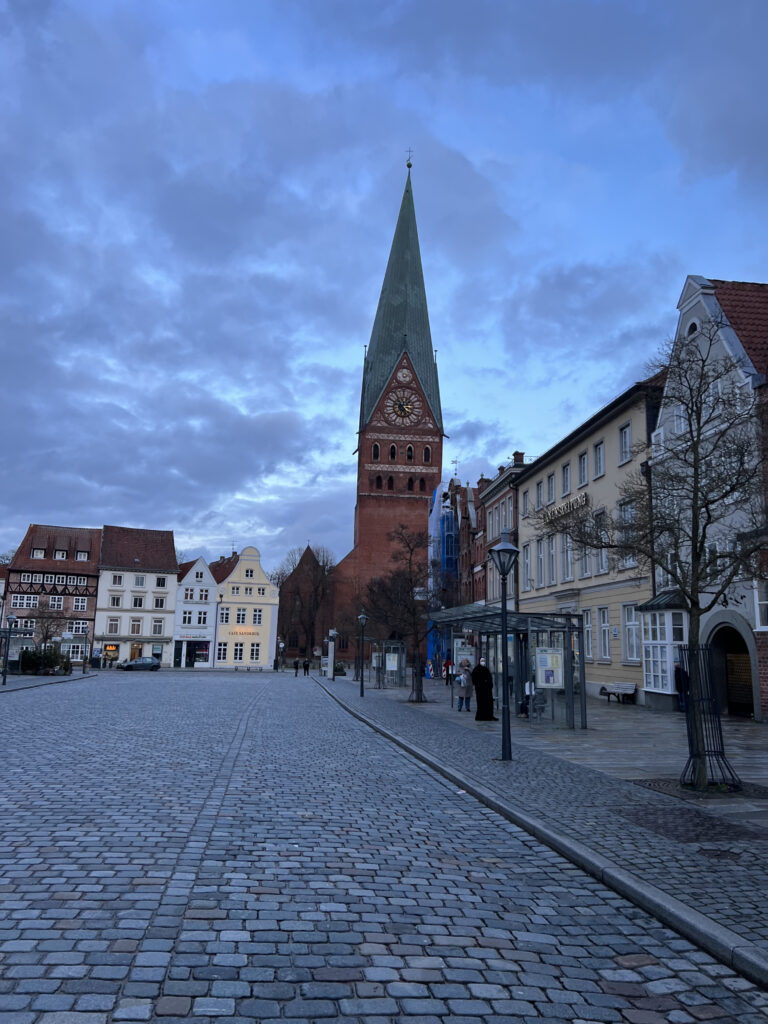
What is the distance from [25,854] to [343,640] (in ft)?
269

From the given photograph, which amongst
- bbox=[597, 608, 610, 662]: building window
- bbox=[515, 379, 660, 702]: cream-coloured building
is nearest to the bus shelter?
bbox=[515, 379, 660, 702]: cream-coloured building

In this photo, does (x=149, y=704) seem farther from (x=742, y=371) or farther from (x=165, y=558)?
(x=165, y=558)

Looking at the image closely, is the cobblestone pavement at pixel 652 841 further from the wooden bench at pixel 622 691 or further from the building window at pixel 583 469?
the building window at pixel 583 469

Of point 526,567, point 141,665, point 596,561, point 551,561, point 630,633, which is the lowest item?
point 141,665

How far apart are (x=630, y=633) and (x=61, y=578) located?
200ft

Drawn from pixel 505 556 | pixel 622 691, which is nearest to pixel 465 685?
pixel 622 691

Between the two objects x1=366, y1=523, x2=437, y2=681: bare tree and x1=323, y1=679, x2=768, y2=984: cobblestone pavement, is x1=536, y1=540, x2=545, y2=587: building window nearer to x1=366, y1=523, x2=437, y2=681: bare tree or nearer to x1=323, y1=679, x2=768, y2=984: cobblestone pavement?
x1=366, y1=523, x2=437, y2=681: bare tree

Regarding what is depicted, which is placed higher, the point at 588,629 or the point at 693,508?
the point at 693,508

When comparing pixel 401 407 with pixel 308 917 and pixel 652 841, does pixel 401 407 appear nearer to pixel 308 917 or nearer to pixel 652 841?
pixel 652 841

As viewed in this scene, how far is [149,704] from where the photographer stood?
85.8 feet

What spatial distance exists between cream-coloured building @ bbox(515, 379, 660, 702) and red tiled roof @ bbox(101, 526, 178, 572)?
47.7 meters

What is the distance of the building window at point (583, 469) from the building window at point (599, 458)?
2.74 ft

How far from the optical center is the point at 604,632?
114 ft

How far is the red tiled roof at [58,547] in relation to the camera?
3078 inches
